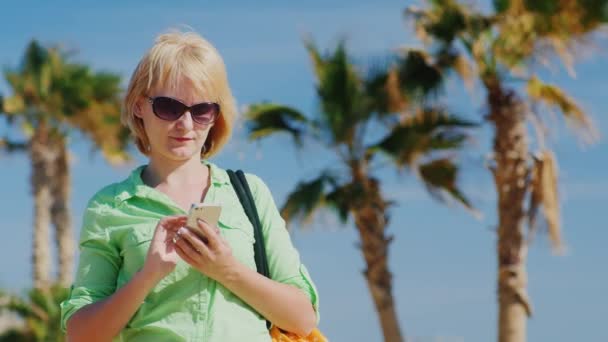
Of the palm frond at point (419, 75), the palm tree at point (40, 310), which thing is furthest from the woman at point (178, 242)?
the palm tree at point (40, 310)

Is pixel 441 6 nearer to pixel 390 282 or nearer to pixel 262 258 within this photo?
pixel 390 282

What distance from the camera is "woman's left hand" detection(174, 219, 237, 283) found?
2.48 metres

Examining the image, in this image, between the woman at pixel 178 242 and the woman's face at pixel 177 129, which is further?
the woman's face at pixel 177 129

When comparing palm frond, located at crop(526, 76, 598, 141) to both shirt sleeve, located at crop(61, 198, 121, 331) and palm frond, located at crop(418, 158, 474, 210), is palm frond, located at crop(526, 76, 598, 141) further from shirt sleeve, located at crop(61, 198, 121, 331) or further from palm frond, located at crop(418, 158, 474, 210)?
shirt sleeve, located at crop(61, 198, 121, 331)

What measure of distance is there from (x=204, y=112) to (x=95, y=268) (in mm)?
499

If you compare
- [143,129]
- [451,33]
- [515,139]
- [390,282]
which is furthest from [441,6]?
[143,129]

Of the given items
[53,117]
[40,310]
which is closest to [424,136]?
[40,310]

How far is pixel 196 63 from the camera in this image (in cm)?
267

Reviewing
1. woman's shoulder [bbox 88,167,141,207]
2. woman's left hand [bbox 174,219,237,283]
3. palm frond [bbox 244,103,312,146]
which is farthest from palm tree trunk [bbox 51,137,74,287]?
woman's left hand [bbox 174,219,237,283]

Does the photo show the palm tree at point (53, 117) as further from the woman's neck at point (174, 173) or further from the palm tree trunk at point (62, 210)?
the woman's neck at point (174, 173)

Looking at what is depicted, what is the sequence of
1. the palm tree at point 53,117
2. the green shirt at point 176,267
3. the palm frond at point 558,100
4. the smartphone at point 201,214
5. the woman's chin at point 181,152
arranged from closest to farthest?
the smartphone at point 201,214 < the green shirt at point 176,267 < the woman's chin at point 181,152 < the palm frond at point 558,100 < the palm tree at point 53,117

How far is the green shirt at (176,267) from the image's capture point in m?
2.60

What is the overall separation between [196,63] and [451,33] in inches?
522

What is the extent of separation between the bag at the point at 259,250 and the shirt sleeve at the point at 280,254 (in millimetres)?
17
